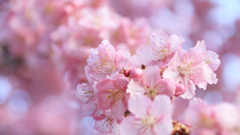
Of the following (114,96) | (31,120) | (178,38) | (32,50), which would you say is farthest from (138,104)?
(31,120)

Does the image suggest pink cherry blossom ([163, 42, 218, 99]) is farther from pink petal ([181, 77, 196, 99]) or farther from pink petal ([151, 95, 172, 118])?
pink petal ([151, 95, 172, 118])

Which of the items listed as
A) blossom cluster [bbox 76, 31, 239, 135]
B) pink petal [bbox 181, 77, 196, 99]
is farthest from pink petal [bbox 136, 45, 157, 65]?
pink petal [bbox 181, 77, 196, 99]

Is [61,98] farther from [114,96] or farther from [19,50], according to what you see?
[114,96]

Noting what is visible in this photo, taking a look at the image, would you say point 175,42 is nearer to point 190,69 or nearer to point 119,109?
point 190,69

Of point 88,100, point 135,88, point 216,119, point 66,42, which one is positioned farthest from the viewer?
point 66,42

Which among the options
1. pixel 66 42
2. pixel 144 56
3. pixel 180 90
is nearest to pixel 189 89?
pixel 180 90

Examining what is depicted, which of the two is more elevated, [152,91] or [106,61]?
[106,61]
